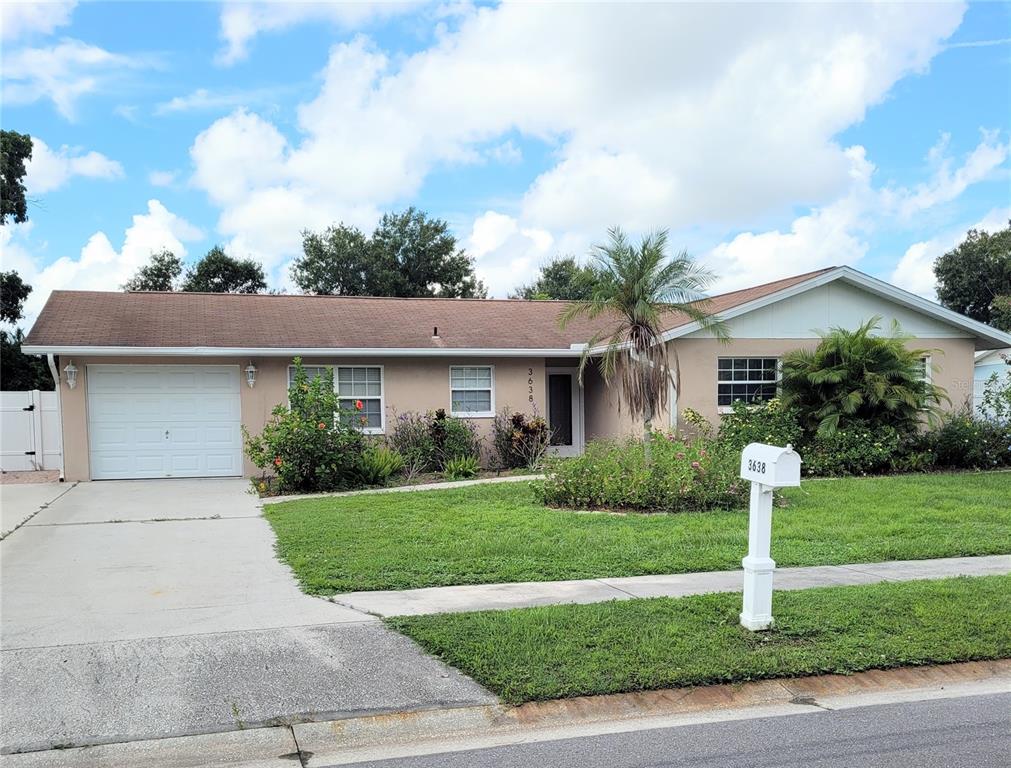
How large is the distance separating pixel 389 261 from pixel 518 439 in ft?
79.6

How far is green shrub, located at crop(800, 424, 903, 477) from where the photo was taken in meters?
15.0

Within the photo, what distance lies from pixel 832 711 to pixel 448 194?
2072 centimetres

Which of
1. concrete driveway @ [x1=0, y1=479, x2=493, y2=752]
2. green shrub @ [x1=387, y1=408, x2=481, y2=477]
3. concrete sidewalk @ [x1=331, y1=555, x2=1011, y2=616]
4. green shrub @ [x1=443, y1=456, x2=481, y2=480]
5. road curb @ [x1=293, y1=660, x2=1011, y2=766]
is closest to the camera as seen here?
road curb @ [x1=293, y1=660, x2=1011, y2=766]

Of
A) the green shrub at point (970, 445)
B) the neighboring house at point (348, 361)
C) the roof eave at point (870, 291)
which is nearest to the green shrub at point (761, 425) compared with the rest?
the neighboring house at point (348, 361)

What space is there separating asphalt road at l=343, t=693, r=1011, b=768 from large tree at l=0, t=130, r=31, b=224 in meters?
23.0

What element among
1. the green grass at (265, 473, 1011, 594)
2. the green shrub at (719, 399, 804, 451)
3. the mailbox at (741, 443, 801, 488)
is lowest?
the green grass at (265, 473, 1011, 594)

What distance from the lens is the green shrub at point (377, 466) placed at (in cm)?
1451

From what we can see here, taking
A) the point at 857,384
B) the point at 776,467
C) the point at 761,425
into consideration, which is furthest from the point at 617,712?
the point at 857,384

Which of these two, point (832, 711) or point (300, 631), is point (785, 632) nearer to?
point (832, 711)

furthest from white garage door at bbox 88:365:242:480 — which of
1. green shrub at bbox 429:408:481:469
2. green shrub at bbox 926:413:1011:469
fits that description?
green shrub at bbox 926:413:1011:469

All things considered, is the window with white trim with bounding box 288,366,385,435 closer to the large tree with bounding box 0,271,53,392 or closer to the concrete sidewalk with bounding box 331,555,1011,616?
the concrete sidewalk with bounding box 331,555,1011,616

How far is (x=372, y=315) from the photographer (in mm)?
19766

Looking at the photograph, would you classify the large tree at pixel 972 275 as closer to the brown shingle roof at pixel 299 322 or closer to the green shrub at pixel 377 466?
the brown shingle roof at pixel 299 322

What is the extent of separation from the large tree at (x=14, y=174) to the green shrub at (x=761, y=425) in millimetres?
19798
